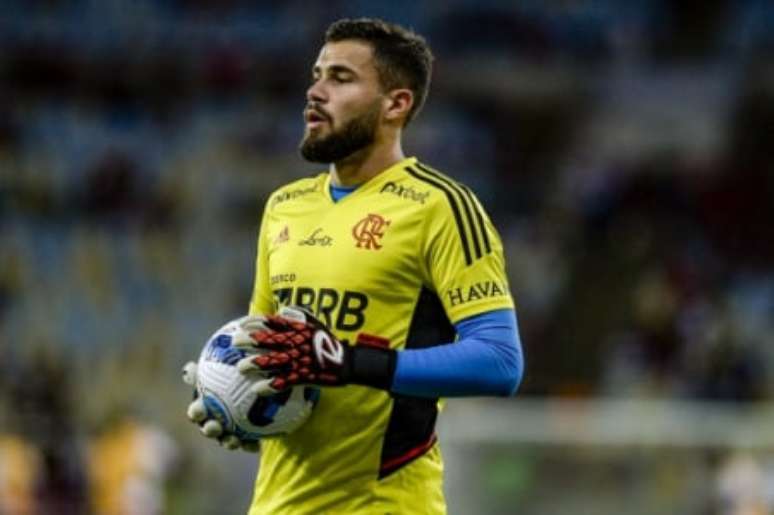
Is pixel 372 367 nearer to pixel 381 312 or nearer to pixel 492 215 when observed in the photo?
pixel 381 312

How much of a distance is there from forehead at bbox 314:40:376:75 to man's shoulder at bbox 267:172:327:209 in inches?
13.1

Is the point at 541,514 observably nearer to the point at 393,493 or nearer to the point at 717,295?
the point at 717,295

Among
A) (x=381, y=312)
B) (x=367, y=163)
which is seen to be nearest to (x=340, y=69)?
(x=367, y=163)

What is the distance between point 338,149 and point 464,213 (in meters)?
0.36

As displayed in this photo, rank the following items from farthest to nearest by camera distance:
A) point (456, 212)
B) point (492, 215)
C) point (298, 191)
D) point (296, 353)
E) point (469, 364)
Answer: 1. point (492, 215)
2. point (298, 191)
3. point (456, 212)
4. point (469, 364)
5. point (296, 353)

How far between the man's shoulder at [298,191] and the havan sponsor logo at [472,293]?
1.87 feet

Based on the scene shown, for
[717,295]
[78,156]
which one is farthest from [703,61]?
[78,156]

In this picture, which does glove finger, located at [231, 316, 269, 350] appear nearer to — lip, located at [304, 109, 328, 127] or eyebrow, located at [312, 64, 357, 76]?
lip, located at [304, 109, 328, 127]

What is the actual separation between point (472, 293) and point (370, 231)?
321 mm

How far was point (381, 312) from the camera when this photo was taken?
14.8 ft

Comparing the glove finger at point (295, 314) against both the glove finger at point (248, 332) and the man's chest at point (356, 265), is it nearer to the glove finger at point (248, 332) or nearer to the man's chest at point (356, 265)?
the glove finger at point (248, 332)

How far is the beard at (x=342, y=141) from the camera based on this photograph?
4562mm

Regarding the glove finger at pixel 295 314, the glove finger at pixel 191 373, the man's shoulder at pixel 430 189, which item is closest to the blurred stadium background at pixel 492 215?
the man's shoulder at pixel 430 189

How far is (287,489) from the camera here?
459 centimetres
